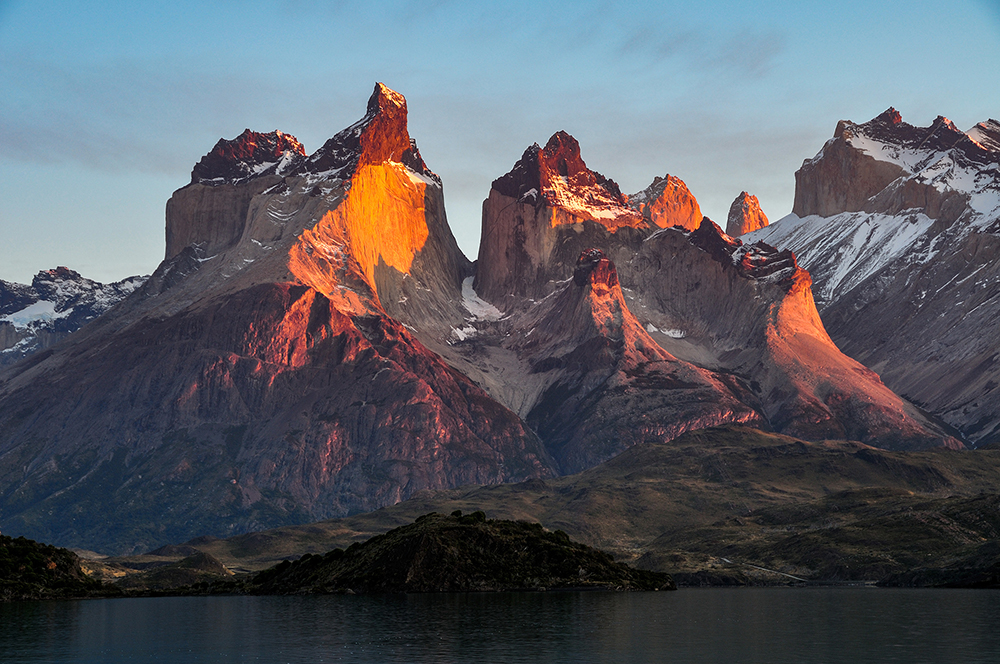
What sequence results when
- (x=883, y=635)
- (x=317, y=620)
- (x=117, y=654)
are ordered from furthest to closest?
(x=317, y=620) → (x=883, y=635) → (x=117, y=654)

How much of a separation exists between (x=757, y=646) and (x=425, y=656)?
43.4 meters

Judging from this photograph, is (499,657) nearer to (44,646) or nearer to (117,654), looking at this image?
(117,654)

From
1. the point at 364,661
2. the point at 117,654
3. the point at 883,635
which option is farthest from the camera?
the point at 883,635

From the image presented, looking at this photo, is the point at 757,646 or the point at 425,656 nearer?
the point at 425,656

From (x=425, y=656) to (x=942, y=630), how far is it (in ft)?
249

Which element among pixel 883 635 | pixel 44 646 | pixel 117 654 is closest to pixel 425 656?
pixel 117 654

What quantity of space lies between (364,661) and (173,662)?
958 inches

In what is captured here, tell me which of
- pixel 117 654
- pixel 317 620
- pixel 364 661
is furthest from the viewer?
pixel 317 620

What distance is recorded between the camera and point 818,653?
14512 cm

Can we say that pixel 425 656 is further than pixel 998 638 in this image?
No

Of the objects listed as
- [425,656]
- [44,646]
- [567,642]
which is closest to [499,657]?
[425,656]

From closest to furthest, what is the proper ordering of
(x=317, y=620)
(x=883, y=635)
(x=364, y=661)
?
(x=364, y=661) → (x=883, y=635) → (x=317, y=620)

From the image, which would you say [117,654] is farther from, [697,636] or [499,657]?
[697,636]

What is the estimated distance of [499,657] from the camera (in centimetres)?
14125
